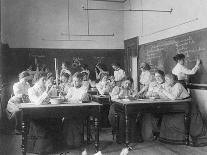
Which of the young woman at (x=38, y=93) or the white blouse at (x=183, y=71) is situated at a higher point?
the white blouse at (x=183, y=71)

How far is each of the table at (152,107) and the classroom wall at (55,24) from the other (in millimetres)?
6441

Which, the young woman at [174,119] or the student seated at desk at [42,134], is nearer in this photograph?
the student seated at desk at [42,134]

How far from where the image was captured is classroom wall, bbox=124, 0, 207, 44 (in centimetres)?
674

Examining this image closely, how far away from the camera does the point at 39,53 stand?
11078mm

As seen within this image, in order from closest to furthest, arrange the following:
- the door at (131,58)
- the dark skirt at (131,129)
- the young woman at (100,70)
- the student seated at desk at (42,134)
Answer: the student seated at desk at (42,134) < the dark skirt at (131,129) < the young woman at (100,70) < the door at (131,58)

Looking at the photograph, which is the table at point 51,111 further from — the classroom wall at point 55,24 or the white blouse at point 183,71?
the classroom wall at point 55,24

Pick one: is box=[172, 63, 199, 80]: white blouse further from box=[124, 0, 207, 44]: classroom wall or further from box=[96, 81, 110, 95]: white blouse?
box=[96, 81, 110, 95]: white blouse

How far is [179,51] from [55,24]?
5610 mm

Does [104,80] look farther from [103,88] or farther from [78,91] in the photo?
[78,91]

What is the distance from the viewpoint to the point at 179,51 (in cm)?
752

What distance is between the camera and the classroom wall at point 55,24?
1087 centimetres

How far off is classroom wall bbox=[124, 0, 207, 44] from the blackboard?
17 cm

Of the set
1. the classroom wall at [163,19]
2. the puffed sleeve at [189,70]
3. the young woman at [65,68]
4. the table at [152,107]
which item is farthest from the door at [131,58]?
the table at [152,107]

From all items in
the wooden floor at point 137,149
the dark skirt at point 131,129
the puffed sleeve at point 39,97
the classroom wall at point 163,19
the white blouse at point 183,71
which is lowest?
the wooden floor at point 137,149
